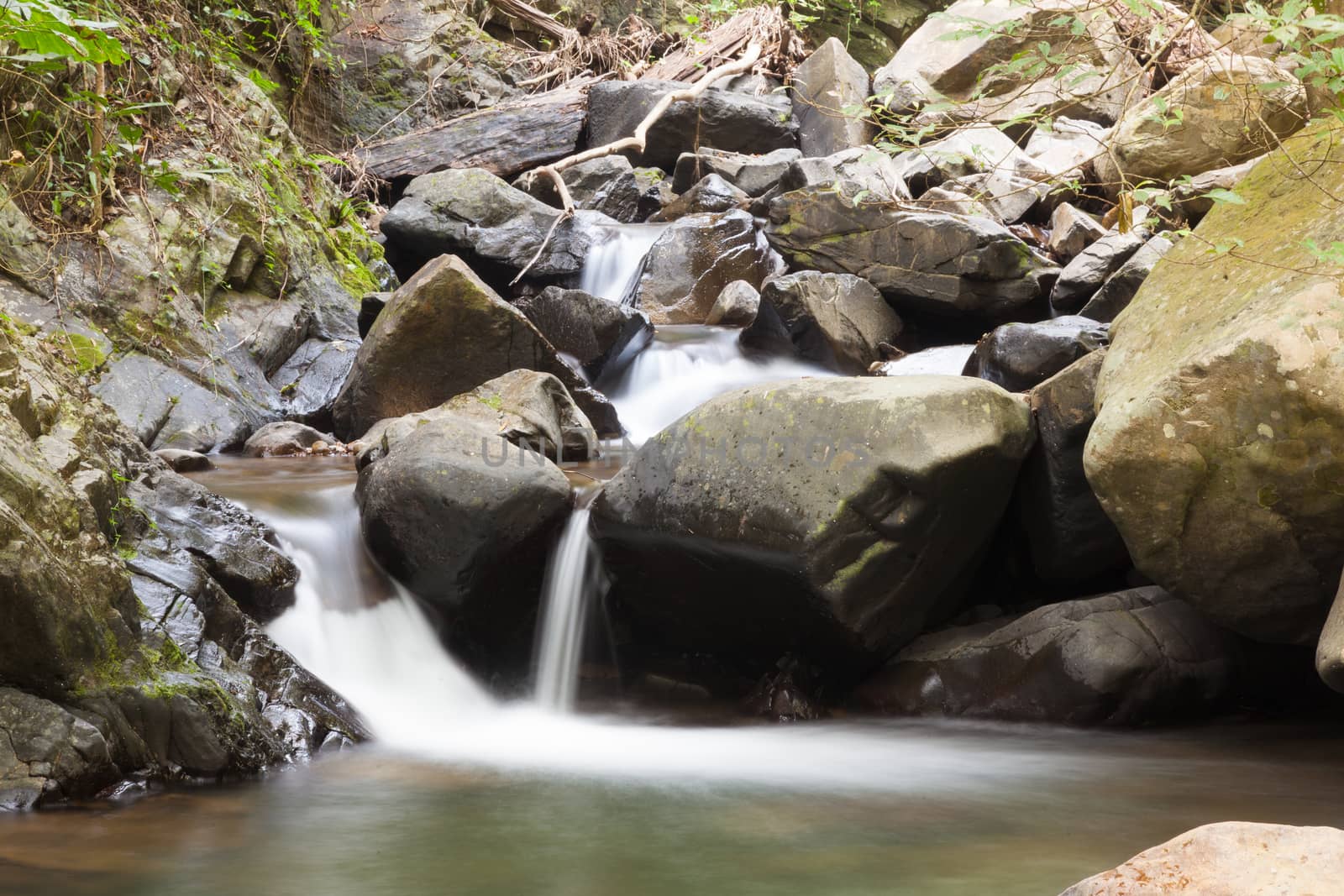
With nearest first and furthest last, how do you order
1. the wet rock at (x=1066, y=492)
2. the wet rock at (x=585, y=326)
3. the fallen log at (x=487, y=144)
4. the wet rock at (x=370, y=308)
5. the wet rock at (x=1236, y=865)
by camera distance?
1. the wet rock at (x=1236, y=865)
2. the wet rock at (x=1066, y=492)
3. the wet rock at (x=370, y=308)
4. the wet rock at (x=585, y=326)
5. the fallen log at (x=487, y=144)

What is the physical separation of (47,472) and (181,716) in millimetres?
938

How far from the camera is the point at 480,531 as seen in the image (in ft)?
17.2

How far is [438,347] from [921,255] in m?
3.93

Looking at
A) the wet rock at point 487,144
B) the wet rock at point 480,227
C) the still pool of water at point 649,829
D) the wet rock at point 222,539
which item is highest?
the wet rock at point 487,144

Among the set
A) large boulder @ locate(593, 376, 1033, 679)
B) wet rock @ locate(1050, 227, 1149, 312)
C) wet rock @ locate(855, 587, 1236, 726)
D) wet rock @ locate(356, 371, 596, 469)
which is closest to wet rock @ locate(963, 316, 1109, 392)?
wet rock @ locate(1050, 227, 1149, 312)

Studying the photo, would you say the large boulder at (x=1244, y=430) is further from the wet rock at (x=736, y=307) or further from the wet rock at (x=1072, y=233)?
the wet rock at (x=736, y=307)

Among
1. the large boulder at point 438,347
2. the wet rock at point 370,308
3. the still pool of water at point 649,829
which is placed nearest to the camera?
the still pool of water at point 649,829

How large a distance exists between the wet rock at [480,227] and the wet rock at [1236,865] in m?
9.15

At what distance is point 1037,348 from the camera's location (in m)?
6.99

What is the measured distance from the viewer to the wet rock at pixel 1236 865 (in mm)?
1817

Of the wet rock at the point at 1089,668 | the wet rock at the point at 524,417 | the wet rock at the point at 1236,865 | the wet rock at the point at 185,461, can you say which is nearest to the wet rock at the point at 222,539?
the wet rock at the point at 524,417

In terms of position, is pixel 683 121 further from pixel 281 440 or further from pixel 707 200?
pixel 281 440

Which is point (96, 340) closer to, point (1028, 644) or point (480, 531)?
point (480, 531)

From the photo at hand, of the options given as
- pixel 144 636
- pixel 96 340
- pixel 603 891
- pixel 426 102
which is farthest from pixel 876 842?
pixel 426 102
